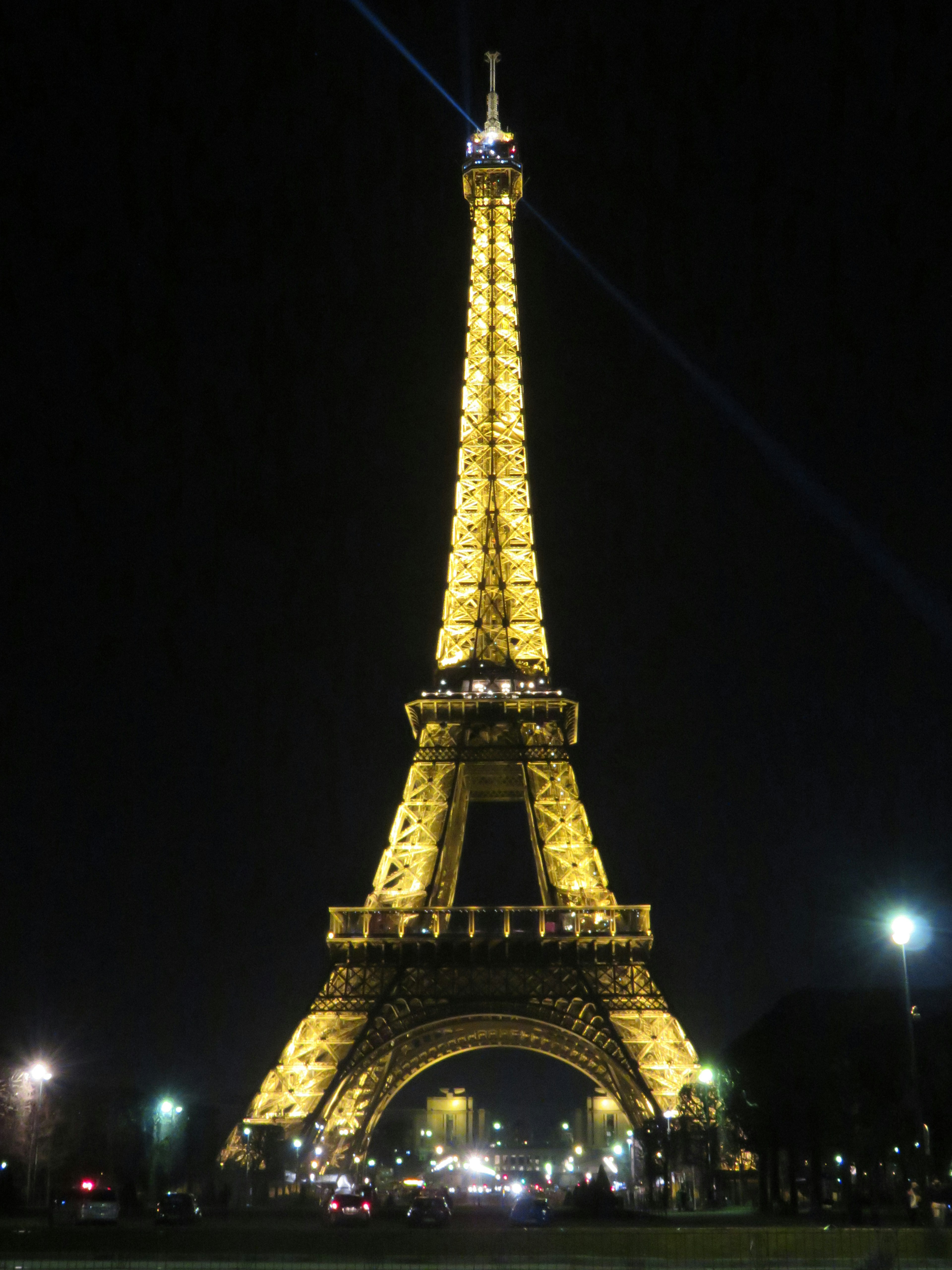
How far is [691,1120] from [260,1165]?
1883cm

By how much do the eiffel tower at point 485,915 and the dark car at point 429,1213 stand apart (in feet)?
65.9

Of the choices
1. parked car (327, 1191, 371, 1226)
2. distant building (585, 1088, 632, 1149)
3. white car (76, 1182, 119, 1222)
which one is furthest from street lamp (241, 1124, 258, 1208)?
distant building (585, 1088, 632, 1149)

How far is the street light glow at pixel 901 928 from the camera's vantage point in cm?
3903

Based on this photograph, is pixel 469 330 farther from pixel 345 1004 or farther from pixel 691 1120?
pixel 691 1120

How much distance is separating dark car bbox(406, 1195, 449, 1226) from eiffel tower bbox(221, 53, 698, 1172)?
20084mm

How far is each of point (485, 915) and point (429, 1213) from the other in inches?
1060

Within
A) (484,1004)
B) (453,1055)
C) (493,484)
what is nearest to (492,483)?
(493,484)

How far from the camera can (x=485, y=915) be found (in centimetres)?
6856

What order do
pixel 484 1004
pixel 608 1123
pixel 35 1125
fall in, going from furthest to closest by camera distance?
pixel 608 1123, pixel 484 1004, pixel 35 1125

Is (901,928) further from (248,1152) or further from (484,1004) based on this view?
(248,1152)

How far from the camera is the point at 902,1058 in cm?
5828

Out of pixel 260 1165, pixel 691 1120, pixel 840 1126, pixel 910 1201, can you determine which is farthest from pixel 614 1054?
pixel 910 1201

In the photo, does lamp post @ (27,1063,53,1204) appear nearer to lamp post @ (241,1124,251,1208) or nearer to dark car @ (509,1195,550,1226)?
lamp post @ (241,1124,251,1208)

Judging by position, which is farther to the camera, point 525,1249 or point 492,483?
point 492,483
